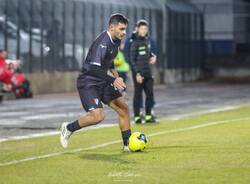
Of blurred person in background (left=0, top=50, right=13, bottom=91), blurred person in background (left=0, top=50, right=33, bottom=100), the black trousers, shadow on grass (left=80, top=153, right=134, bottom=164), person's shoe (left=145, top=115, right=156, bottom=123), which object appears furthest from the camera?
blurred person in background (left=0, top=50, right=33, bottom=100)

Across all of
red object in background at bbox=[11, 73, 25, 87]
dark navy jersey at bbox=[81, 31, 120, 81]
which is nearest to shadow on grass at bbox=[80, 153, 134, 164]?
dark navy jersey at bbox=[81, 31, 120, 81]

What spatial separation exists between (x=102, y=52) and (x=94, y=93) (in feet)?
2.05

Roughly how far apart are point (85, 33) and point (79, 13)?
88 centimetres

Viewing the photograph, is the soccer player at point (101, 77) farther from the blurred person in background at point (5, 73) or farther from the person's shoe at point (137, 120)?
the blurred person in background at point (5, 73)

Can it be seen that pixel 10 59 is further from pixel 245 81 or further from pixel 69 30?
pixel 245 81

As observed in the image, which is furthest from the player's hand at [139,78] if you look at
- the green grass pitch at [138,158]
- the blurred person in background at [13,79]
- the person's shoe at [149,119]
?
the blurred person in background at [13,79]

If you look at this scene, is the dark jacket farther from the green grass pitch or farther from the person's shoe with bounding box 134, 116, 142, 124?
the green grass pitch

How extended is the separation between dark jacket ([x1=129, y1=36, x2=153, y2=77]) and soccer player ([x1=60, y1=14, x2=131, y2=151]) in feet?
21.0

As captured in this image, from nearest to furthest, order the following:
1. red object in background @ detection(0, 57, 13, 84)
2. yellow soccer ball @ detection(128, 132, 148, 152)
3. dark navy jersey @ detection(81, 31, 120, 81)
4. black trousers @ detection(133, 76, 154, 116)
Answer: dark navy jersey @ detection(81, 31, 120, 81), yellow soccer ball @ detection(128, 132, 148, 152), black trousers @ detection(133, 76, 154, 116), red object in background @ detection(0, 57, 13, 84)

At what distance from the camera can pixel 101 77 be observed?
13.4 m

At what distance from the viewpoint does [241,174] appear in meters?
10.9

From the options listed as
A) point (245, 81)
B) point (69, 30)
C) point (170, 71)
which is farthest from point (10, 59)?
point (245, 81)

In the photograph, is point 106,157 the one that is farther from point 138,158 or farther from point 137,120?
point 137,120

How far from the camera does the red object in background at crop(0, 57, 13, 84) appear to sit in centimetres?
2983
